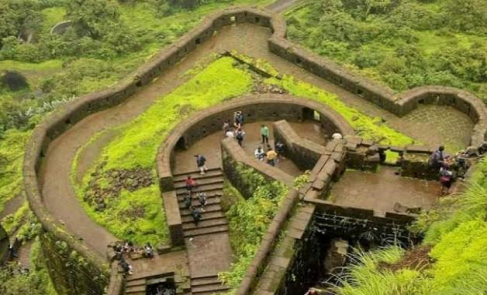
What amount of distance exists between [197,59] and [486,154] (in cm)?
1428

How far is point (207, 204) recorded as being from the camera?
75.9ft

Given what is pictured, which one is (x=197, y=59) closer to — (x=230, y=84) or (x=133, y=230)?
(x=230, y=84)

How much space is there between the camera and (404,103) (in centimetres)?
2514

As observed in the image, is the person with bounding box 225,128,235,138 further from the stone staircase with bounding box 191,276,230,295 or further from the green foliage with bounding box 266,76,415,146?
the stone staircase with bounding box 191,276,230,295

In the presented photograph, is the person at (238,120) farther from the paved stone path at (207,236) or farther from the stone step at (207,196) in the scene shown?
the stone step at (207,196)

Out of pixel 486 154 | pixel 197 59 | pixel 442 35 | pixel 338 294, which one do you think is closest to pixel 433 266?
pixel 338 294

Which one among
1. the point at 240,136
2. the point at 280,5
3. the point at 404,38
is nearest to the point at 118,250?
the point at 240,136

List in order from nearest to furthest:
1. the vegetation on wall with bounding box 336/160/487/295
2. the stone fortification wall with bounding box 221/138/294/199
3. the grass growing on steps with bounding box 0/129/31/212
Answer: the vegetation on wall with bounding box 336/160/487/295
the stone fortification wall with bounding box 221/138/294/199
the grass growing on steps with bounding box 0/129/31/212

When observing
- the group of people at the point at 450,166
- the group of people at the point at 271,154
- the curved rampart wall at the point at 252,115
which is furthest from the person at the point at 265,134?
the group of people at the point at 450,166

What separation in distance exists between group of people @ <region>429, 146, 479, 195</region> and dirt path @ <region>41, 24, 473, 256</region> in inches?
223

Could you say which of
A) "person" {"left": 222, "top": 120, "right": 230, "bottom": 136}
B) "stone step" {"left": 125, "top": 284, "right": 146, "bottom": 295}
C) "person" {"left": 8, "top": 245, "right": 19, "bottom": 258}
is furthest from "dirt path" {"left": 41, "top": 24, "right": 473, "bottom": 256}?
"person" {"left": 8, "top": 245, "right": 19, "bottom": 258}

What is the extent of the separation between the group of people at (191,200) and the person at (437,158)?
7621mm

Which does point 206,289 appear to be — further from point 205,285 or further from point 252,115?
point 252,115

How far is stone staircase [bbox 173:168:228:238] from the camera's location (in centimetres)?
2262
